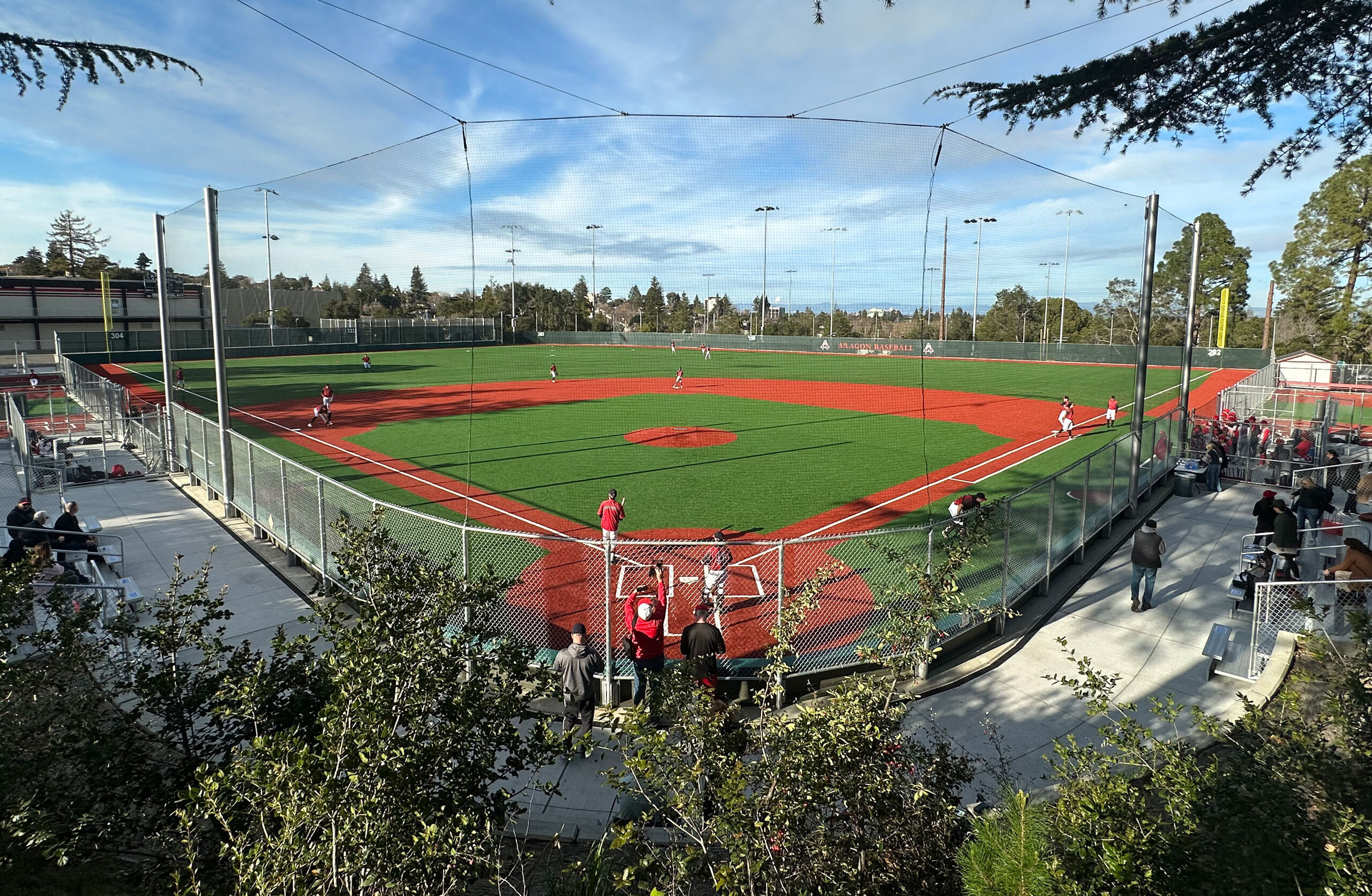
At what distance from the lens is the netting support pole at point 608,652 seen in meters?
8.23

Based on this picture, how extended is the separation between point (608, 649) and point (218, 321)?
1187 cm

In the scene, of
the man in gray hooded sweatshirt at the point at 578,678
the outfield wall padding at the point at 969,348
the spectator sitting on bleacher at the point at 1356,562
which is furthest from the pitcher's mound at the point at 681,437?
the man in gray hooded sweatshirt at the point at 578,678

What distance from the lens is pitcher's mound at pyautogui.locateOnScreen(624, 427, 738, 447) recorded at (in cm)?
2636

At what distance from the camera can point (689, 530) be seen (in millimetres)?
15344

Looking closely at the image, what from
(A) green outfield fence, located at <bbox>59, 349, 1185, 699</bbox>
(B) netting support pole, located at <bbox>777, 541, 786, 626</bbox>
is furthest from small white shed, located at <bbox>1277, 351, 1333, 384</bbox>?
(B) netting support pole, located at <bbox>777, 541, 786, 626</bbox>

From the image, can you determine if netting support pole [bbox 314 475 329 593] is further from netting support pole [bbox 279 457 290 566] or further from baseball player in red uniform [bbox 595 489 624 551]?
baseball player in red uniform [bbox 595 489 624 551]

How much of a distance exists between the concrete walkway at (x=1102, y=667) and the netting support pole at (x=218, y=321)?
14411mm

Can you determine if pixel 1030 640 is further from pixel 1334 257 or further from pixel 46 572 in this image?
pixel 1334 257

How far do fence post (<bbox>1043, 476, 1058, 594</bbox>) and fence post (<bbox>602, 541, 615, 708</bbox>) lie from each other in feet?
24.9

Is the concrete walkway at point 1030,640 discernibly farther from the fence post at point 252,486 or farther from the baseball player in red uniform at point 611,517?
the baseball player in red uniform at point 611,517

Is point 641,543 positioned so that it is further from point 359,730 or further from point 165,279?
point 165,279

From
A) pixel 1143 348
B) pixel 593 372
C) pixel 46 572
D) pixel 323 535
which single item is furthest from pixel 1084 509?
pixel 593 372

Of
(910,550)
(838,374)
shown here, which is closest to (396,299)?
(910,550)

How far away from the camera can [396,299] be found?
14.6 m
